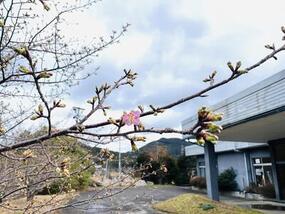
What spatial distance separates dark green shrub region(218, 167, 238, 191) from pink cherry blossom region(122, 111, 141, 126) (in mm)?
Answer: 23807

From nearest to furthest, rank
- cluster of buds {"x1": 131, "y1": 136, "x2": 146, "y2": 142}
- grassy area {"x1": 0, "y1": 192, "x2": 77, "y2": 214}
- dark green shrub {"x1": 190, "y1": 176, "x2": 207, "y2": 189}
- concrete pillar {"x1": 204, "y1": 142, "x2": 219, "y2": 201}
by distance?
cluster of buds {"x1": 131, "y1": 136, "x2": 146, "y2": 142}, grassy area {"x1": 0, "y1": 192, "x2": 77, "y2": 214}, concrete pillar {"x1": 204, "y1": 142, "x2": 219, "y2": 201}, dark green shrub {"x1": 190, "y1": 176, "x2": 207, "y2": 189}

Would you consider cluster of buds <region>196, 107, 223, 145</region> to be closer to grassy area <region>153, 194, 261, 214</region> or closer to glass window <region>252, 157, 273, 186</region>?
grassy area <region>153, 194, 261, 214</region>

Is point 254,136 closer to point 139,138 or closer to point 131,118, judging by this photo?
point 139,138

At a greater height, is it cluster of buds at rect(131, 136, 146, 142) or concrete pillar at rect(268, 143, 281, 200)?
concrete pillar at rect(268, 143, 281, 200)

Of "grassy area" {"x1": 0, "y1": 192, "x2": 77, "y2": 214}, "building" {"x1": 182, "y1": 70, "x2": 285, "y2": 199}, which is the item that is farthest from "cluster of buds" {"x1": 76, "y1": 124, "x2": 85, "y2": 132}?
"building" {"x1": 182, "y1": 70, "x2": 285, "y2": 199}

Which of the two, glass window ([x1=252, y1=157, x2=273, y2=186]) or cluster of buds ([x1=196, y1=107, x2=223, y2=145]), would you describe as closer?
cluster of buds ([x1=196, y1=107, x2=223, y2=145])

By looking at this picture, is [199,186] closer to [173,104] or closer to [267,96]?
[267,96]

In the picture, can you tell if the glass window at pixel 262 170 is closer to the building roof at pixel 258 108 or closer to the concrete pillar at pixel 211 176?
the concrete pillar at pixel 211 176

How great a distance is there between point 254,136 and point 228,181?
29.0ft

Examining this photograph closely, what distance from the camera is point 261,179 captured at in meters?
20.8

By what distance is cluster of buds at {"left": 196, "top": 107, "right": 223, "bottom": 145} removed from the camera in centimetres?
118

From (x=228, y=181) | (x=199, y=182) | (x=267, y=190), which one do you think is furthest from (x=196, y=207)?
(x=199, y=182)

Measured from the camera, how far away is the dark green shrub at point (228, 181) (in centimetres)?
2384

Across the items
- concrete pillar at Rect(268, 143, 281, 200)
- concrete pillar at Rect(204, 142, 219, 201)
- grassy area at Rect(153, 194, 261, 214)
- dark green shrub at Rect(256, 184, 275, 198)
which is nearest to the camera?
grassy area at Rect(153, 194, 261, 214)
